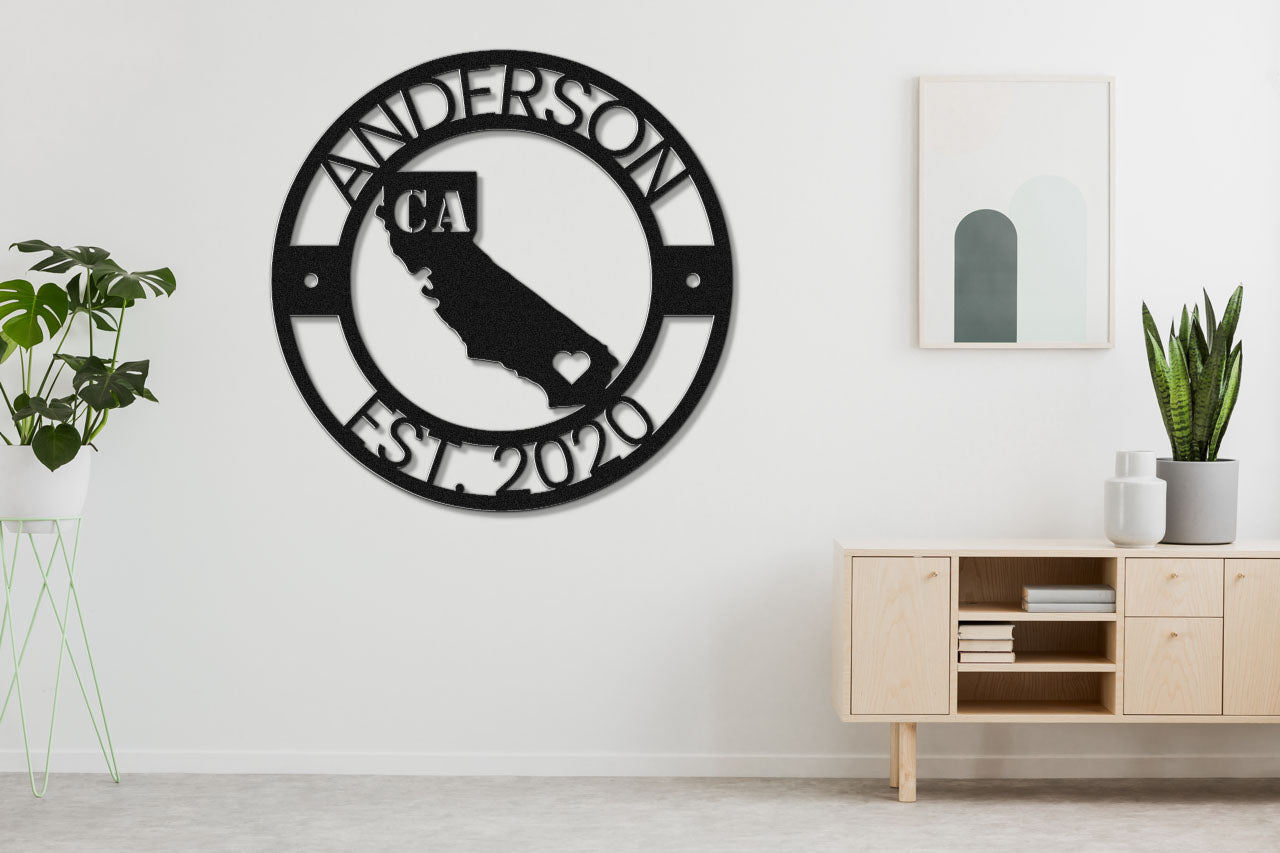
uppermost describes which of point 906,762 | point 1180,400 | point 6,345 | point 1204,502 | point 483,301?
point 483,301

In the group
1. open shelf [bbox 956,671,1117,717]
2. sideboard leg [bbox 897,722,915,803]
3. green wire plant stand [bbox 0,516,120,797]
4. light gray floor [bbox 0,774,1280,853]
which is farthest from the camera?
green wire plant stand [bbox 0,516,120,797]

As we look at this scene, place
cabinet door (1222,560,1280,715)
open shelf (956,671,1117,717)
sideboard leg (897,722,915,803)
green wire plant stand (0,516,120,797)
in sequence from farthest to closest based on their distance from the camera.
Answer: green wire plant stand (0,516,120,797), open shelf (956,671,1117,717), sideboard leg (897,722,915,803), cabinet door (1222,560,1280,715)

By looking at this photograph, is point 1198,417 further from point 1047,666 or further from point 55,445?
point 55,445

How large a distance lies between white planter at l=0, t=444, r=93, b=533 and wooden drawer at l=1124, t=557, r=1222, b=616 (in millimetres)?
2849

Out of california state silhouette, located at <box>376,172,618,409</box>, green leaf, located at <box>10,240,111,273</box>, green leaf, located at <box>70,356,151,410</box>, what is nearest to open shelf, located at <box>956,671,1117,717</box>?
california state silhouette, located at <box>376,172,618,409</box>

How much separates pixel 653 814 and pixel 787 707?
22.0 inches

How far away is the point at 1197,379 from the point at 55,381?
308 cm

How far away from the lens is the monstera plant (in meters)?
2.73

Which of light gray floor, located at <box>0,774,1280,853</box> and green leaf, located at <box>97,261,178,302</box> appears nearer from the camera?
light gray floor, located at <box>0,774,1280,853</box>

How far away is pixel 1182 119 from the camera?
119 inches

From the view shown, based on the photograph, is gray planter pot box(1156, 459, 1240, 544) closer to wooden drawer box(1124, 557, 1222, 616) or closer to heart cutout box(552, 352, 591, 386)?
wooden drawer box(1124, 557, 1222, 616)

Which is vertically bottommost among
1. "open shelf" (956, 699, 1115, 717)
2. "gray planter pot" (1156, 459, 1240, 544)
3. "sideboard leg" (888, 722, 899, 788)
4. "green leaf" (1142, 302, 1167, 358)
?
"sideboard leg" (888, 722, 899, 788)

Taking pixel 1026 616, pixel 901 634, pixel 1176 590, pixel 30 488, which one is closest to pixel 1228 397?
pixel 1176 590

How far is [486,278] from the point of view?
3.08 meters
